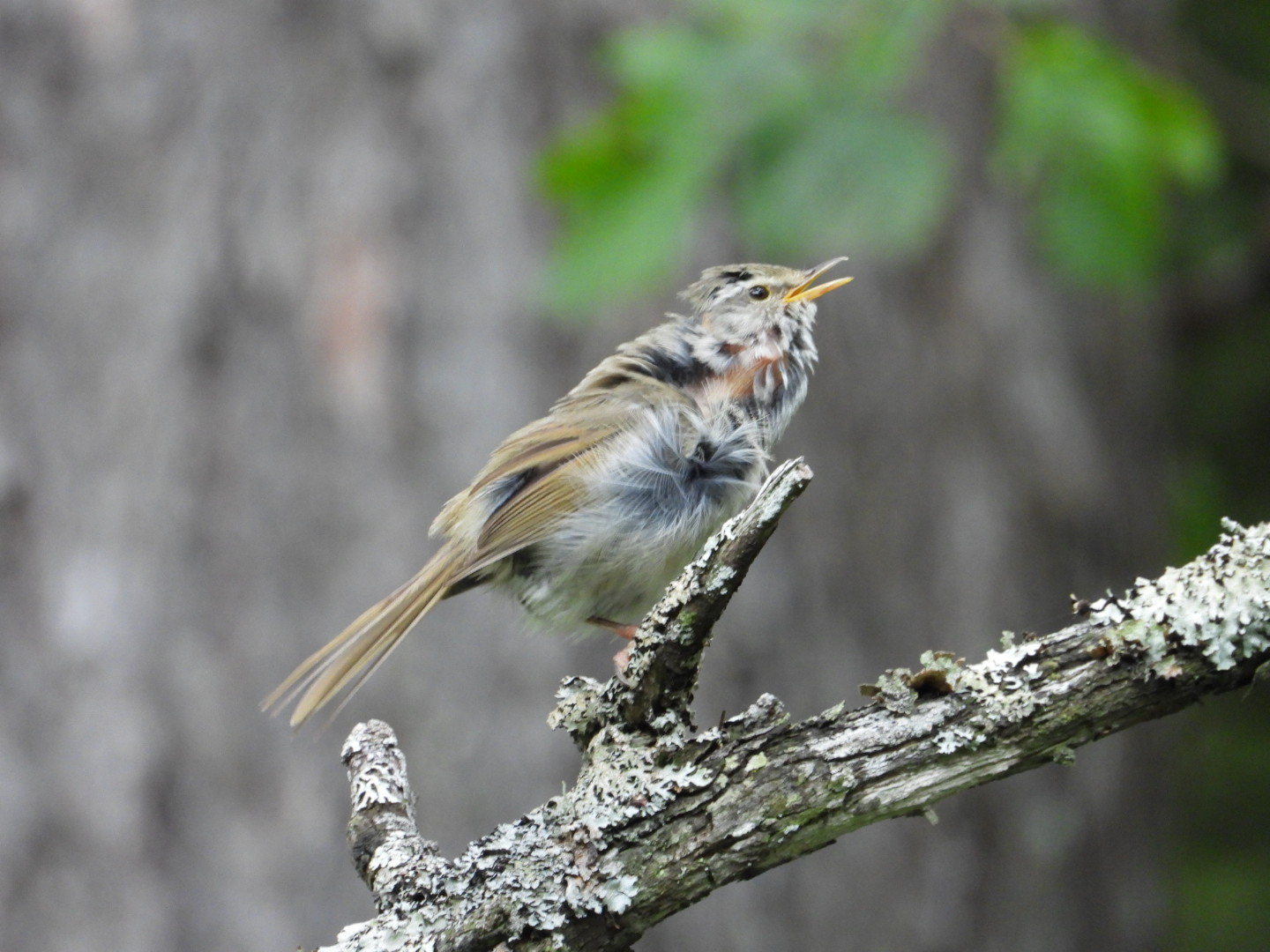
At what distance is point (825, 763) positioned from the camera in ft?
7.77

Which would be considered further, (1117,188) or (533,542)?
(1117,188)

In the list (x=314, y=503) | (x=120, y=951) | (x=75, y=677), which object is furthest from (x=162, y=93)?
Answer: (x=120, y=951)

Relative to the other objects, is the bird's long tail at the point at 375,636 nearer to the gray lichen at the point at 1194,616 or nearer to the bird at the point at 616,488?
the bird at the point at 616,488

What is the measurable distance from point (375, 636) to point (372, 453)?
2.09m

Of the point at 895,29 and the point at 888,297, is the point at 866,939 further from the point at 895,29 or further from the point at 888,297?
the point at 895,29

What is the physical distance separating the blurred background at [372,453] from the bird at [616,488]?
1599 millimetres

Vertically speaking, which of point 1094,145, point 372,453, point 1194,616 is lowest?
point 1194,616

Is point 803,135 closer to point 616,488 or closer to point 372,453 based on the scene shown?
point 616,488

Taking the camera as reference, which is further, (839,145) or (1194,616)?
(839,145)

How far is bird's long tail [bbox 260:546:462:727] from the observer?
3.22 meters

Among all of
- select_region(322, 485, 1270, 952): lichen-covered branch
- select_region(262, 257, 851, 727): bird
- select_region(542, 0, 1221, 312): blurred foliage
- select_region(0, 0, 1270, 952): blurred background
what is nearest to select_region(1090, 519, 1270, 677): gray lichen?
select_region(322, 485, 1270, 952): lichen-covered branch

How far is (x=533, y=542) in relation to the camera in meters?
3.41

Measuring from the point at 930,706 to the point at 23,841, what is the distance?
4.15 metres

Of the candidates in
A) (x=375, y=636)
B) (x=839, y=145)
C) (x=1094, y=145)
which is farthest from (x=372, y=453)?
(x=1094, y=145)
